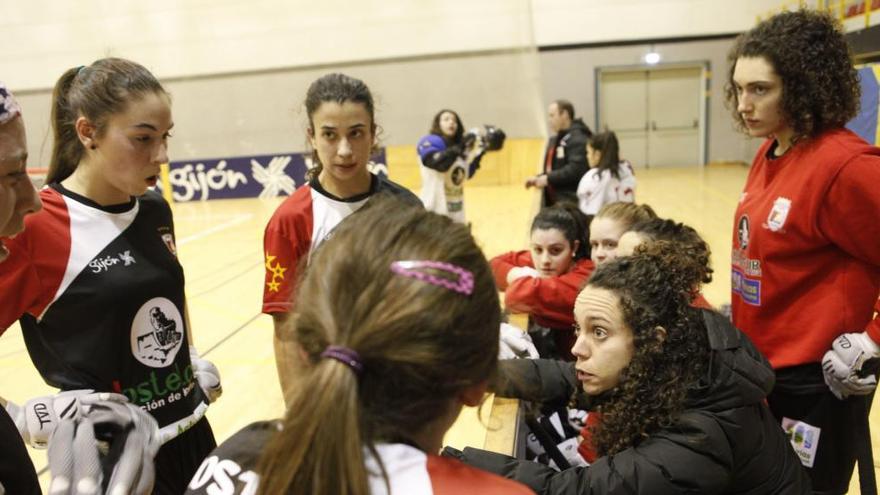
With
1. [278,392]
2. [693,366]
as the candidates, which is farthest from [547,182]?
[693,366]

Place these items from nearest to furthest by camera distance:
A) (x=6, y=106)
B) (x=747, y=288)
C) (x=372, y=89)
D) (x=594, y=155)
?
(x=6, y=106)
(x=747, y=288)
(x=594, y=155)
(x=372, y=89)

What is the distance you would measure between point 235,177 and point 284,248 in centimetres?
1008

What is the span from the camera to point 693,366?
4.22 feet

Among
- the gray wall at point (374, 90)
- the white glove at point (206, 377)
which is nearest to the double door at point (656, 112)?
the gray wall at point (374, 90)

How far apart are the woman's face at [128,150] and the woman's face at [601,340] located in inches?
41.2

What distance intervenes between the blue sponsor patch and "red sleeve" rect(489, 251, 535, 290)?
94 cm

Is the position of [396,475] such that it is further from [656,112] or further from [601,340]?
[656,112]

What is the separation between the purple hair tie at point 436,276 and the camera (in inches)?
26.9

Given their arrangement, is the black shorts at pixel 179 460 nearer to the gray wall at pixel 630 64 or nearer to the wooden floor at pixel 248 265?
the wooden floor at pixel 248 265


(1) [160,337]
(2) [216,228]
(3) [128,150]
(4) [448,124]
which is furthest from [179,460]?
(2) [216,228]

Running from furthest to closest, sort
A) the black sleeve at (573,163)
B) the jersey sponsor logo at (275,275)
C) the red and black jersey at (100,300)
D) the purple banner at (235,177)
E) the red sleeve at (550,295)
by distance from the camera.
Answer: the purple banner at (235,177), the black sleeve at (573,163), the red sleeve at (550,295), the jersey sponsor logo at (275,275), the red and black jersey at (100,300)

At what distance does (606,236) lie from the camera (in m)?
2.27

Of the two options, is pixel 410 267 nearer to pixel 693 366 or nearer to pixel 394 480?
pixel 394 480

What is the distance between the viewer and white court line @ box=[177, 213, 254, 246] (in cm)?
777
